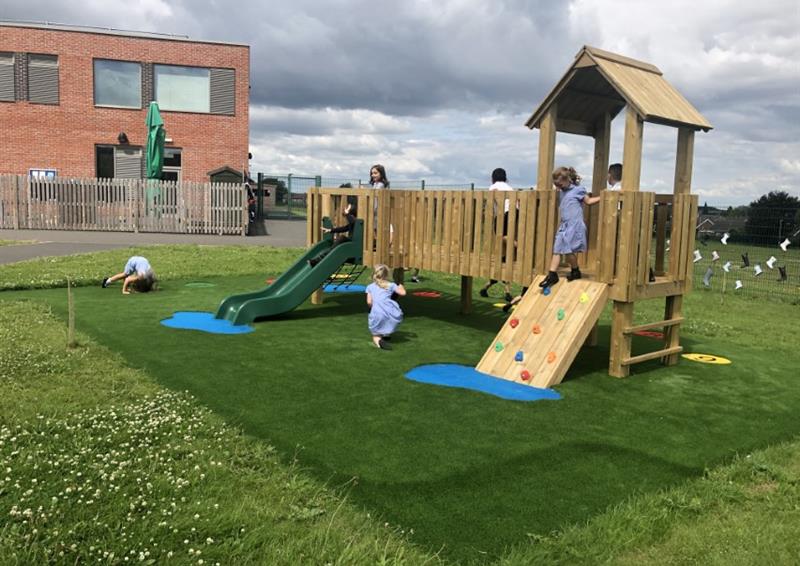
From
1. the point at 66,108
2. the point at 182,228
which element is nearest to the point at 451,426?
the point at 182,228

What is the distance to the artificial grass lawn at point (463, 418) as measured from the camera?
3846 millimetres

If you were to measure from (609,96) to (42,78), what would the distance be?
2622cm

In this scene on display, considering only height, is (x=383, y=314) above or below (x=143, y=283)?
above

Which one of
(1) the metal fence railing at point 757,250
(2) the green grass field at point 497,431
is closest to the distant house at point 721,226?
(1) the metal fence railing at point 757,250

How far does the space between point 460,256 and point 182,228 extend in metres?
18.4

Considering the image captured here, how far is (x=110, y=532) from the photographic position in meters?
3.20

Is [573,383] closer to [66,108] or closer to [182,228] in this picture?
[182,228]

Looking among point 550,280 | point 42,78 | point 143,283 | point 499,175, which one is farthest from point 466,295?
point 42,78

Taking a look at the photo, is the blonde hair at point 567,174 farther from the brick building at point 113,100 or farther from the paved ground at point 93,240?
the brick building at point 113,100

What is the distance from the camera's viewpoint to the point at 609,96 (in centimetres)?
852

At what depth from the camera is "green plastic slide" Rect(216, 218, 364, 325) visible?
9.17 meters

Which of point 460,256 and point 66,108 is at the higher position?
point 66,108

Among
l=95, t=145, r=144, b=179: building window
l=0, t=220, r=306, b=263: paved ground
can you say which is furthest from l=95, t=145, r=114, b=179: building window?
l=0, t=220, r=306, b=263: paved ground

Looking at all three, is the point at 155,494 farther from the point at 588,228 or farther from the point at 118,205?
the point at 118,205
